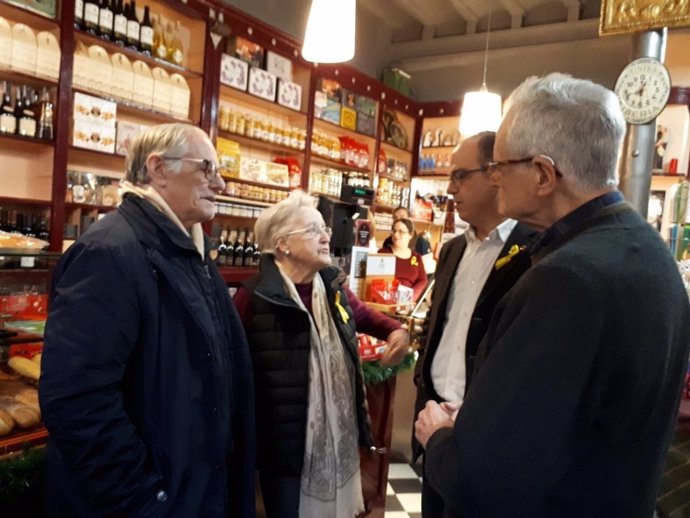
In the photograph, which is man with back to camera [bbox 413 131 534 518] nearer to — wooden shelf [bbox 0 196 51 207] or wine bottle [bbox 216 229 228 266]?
wooden shelf [bbox 0 196 51 207]

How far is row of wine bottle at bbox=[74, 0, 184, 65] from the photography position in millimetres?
3807

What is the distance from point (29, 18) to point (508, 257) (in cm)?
353

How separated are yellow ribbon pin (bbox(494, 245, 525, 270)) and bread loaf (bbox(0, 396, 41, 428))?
1511 millimetres

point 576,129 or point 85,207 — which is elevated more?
point 576,129

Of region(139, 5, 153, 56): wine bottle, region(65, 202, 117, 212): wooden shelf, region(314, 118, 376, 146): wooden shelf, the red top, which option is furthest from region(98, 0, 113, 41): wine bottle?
the red top

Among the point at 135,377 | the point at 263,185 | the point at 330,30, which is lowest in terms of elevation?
the point at 135,377

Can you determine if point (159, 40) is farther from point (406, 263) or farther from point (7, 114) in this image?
point (406, 263)

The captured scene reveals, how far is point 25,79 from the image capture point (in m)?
3.64

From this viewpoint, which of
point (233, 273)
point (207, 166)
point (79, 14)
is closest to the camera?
point (207, 166)

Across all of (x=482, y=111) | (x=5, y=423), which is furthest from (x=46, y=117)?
(x=482, y=111)

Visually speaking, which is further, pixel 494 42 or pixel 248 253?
pixel 494 42

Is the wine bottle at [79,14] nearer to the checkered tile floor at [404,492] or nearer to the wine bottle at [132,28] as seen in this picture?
the wine bottle at [132,28]

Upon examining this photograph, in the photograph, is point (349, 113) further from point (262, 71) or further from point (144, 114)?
point (144, 114)

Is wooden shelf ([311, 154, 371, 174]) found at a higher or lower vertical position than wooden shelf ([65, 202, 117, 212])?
higher
